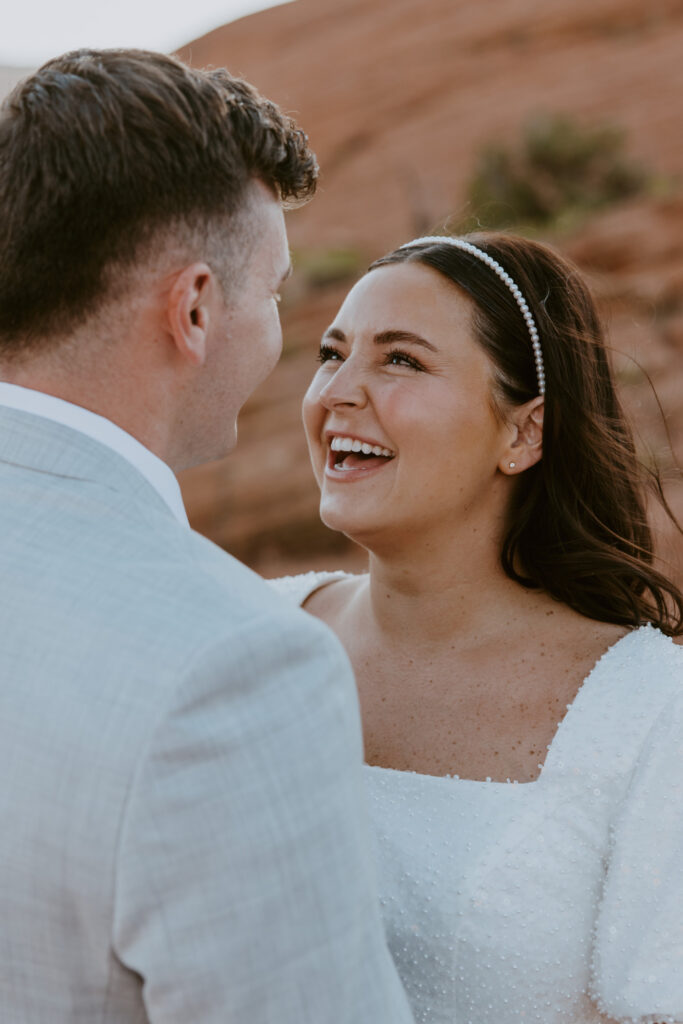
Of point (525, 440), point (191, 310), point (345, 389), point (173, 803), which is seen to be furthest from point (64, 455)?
A: point (525, 440)

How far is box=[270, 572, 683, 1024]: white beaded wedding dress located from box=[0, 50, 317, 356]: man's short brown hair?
157 cm

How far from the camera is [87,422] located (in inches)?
58.7

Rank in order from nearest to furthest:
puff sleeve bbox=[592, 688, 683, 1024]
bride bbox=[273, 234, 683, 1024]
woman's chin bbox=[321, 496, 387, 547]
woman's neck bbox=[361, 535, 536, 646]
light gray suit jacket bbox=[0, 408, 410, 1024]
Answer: light gray suit jacket bbox=[0, 408, 410, 1024] → puff sleeve bbox=[592, 688, 683, 1024] → bride bbox=[273, 234, 683, 1024] → woman's chin bbox=[321, 496, 387, 547] → woman's neck bbox=[361, 535, 536, 646]

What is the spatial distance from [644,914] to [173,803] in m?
1.48

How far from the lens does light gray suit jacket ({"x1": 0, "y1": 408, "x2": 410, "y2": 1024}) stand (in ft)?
3.98

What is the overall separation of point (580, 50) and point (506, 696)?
25456 millimetres

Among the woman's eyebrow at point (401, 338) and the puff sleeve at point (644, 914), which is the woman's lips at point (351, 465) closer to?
the woman's eyebrow at point (401, 338)

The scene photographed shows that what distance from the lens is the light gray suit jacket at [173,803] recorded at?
1212mm

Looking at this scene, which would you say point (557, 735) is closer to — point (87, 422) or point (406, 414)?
point (406, 414)

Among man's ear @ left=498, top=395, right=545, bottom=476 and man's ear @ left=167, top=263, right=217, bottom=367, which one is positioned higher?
man's ear @ left=167, top=263, right=217, bottom=367

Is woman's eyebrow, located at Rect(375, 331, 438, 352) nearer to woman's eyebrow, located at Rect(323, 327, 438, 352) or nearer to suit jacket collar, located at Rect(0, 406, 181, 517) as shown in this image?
woman's eyebrow, located at Rect(323, 327, 438, 352)

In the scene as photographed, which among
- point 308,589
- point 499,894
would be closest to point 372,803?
point 499,894

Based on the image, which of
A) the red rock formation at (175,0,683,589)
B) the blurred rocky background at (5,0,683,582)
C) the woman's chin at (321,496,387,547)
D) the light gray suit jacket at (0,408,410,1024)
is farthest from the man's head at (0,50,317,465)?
the red rock formation at (175,0,683,589)

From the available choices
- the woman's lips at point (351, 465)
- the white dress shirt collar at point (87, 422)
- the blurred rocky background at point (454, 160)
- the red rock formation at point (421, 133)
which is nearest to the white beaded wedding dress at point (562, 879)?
the woman's lips at point (351, 465)
